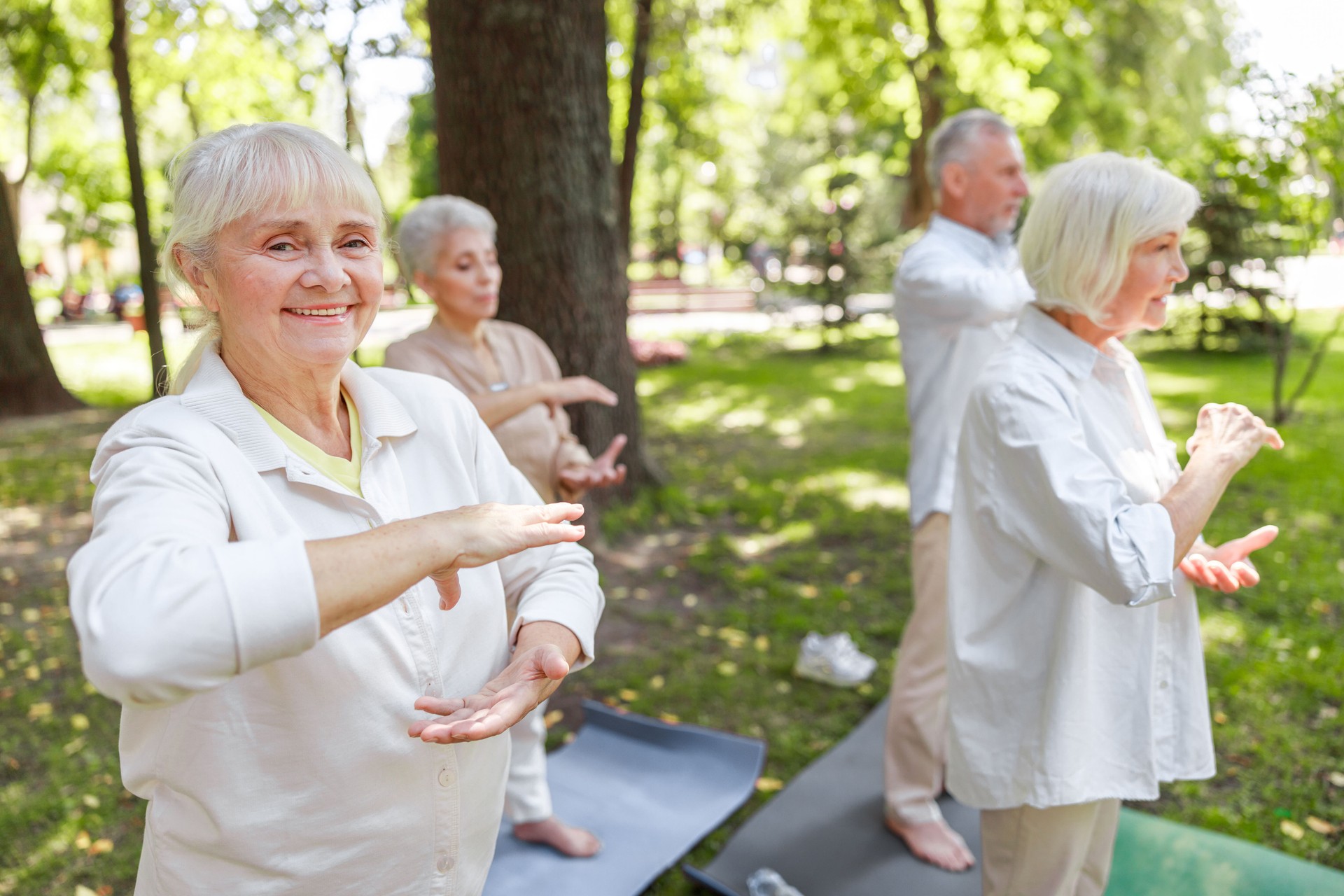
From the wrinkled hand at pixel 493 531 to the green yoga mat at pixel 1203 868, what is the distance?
8.41ft

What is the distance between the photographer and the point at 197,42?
12594 mm

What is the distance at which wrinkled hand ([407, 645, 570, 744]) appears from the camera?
1.36 metres

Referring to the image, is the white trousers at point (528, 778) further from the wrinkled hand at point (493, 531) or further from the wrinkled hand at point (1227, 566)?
the wrinkled hand at point (1227, 566)

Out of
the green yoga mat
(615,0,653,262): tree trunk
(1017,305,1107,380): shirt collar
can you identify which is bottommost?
the green yoga mat

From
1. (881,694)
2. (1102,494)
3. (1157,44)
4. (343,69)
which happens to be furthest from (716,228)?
(1102,494)

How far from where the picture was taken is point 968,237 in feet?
11.1

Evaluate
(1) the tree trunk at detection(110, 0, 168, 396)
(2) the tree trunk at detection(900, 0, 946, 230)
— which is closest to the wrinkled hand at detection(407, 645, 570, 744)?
(1) the tree trunk at detection(110, 0, 168, 396)

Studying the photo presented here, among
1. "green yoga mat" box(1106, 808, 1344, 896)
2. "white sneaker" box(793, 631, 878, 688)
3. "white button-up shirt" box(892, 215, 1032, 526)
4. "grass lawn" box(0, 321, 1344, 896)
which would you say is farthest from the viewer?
"white sneaker" box(793, 631, 878, 688)

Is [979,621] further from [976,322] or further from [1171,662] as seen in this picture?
[976,322]

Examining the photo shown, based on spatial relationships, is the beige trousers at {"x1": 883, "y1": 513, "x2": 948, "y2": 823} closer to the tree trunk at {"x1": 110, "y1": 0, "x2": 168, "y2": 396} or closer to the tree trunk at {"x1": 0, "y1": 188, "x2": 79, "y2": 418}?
the tree trunk at {"x1": 110, "y1": 0, "x2": 168, "y2": 396}

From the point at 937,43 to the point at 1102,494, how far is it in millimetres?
10410

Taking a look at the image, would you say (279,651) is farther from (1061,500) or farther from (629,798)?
(629,798)

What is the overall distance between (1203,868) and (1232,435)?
1827 mm

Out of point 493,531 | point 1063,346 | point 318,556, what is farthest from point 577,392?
point 318,556
